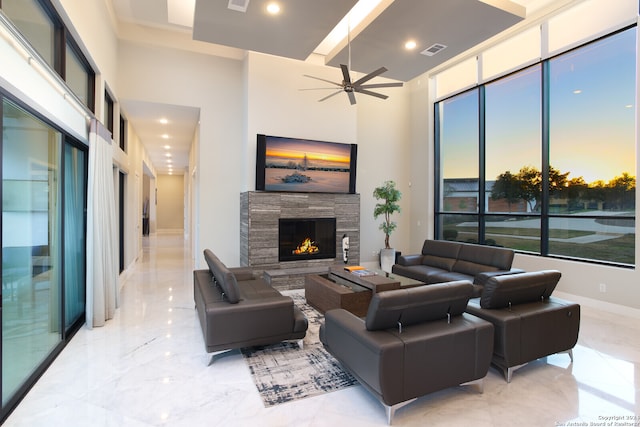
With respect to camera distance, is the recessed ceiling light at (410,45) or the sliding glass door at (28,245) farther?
the recessed ceiling light at (410,45)

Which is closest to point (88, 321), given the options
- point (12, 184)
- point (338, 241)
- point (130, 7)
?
point (12, 184)

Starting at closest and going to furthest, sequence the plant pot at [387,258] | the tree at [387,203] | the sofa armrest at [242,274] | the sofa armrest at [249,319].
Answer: the sofa armrest at [249,319]
the sofa armrest at [242,274]
the tree at [387,203]
the plant pot at [387,258]

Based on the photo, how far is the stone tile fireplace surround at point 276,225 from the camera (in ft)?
20.4

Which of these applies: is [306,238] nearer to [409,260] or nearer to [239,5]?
[409,260]

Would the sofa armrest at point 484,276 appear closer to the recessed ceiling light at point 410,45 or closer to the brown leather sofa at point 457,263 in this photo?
the brown leather sofa at point 457,263

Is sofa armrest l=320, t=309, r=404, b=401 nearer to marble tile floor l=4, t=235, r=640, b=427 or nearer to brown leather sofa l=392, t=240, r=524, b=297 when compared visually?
marble tile floor l=4, t=235, r=640, b=427

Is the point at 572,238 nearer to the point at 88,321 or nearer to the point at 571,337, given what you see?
the point at 571,337

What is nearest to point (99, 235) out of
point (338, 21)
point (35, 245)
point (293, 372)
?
point (35, 245)

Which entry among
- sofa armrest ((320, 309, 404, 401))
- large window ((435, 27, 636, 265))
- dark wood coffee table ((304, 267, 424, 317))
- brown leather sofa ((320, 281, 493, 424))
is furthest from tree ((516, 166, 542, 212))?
sofa armrest ((320, 309, 404, 401))

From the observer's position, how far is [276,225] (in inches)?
252

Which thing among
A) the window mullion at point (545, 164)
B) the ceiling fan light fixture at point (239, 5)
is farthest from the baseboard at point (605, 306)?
the ceiling fan light fixture at point (239, 5)

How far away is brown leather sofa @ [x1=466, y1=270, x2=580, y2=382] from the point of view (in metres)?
2.80

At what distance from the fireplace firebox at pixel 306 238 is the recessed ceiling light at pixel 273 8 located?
349cm

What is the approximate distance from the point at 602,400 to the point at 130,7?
787 cm
